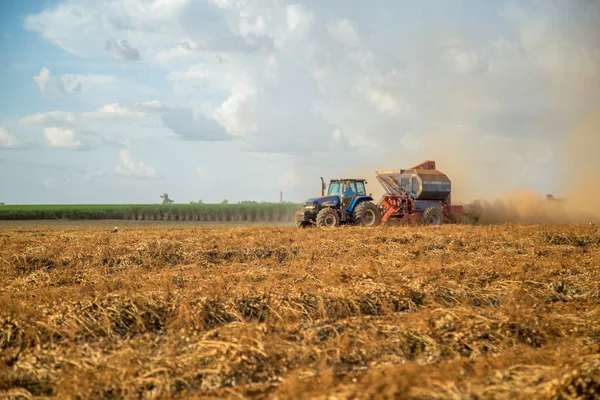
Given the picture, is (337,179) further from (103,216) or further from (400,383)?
(103,216)

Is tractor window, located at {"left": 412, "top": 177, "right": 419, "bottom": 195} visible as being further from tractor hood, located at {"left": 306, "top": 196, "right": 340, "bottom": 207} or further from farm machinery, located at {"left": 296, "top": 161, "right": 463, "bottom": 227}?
tractor hood, located at {"left": 306, "top": 196, "right": 340, "bottom": 207}

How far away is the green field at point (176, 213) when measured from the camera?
49.5 metres

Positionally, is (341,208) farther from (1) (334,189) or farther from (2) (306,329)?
(2) (306,329)

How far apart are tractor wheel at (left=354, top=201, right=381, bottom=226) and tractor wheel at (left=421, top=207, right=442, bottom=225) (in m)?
2.52

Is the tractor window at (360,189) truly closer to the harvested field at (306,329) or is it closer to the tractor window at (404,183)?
the tractor window at (404,183)

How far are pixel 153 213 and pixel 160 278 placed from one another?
137 ft

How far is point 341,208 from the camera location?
79.9ft

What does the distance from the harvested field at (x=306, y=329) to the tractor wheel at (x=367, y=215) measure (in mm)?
10387

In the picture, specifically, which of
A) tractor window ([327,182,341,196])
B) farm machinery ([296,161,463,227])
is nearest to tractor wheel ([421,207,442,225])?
farm machinery ([296,161,463,227])

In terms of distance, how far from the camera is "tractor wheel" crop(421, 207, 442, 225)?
84.1ft

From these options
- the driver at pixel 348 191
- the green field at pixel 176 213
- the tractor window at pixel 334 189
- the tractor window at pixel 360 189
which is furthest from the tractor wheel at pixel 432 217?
the green field at pixel 176 213

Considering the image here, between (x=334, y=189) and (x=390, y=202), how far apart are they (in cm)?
285

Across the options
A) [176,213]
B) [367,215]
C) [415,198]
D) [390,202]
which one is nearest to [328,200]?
[367,215]

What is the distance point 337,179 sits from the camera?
24703 mm
